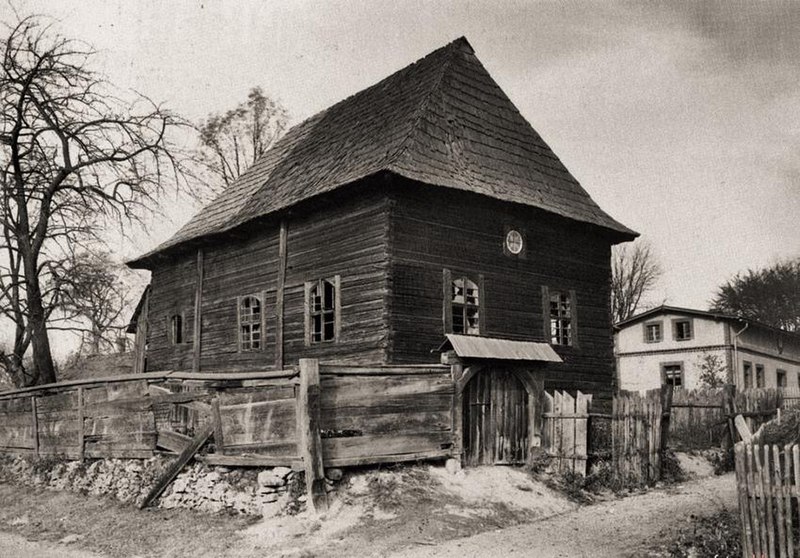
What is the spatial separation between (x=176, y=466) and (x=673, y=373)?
30.4 metres

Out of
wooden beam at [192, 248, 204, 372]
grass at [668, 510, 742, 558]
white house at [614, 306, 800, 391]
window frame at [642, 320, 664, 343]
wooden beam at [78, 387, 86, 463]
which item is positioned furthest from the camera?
window frame at [642, 320, 664, 343]

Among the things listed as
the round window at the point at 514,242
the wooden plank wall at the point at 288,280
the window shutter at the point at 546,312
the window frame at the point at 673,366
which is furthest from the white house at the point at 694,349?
the wooden plank wall at the point at 288,280

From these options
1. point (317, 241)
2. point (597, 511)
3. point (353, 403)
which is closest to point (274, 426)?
point (353, 403)

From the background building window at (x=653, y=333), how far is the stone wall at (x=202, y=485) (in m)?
29.9

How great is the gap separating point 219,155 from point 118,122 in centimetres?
1951

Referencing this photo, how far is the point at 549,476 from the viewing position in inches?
551

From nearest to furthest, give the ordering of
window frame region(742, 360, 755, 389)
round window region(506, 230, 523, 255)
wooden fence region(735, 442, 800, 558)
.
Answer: wooden fence region(735, 442, 800, 558), round window region(506, 230, 523, 255), window frame region(742, 360, 755, 389)

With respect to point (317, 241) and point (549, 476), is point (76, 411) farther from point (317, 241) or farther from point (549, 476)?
point (549, 476)

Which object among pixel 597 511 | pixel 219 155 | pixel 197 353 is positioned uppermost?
pixel 219 155

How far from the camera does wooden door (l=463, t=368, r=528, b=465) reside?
45.2ft

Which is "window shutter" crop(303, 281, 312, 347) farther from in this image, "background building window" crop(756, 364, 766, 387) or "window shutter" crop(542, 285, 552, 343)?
"background building window" crop(756, 364, 766, 387)

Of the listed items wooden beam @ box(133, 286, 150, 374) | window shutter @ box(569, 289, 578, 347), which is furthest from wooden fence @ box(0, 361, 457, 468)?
wooden beam @ box(133, 286, 150, 374)

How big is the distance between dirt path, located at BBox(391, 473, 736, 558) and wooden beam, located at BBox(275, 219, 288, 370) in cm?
944

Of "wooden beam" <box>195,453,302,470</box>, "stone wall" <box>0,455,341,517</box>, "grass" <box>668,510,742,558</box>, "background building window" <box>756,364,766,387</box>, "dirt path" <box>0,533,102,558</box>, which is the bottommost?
"dirt path" <box>0,533,102,558</box>
